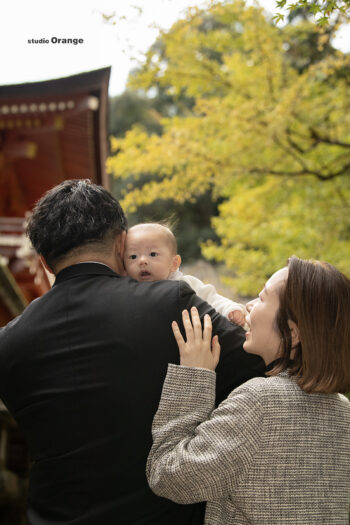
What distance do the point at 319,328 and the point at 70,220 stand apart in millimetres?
731

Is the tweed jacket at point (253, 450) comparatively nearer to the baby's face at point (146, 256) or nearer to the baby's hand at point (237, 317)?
the baby's hand at point (237, 317)

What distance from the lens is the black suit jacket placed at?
50.8 inches

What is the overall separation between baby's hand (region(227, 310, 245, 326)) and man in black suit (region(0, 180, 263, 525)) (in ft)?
0.65

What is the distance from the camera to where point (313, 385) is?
4.10 ft

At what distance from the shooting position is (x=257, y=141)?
511 cm

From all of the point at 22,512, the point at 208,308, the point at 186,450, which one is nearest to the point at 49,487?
the point at 186,450

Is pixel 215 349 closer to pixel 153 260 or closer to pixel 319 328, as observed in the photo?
pixel 319 328

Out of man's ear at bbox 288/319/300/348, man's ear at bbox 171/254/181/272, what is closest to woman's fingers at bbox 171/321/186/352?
man's ear at bbox 288/319/300/348

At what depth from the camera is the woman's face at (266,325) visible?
133 centimetres

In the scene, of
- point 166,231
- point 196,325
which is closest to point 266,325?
point 196,325

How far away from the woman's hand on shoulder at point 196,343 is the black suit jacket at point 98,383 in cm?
3

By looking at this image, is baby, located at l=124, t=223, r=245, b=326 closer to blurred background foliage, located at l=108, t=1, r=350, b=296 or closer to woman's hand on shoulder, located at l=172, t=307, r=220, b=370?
woman's hand on shoulder, located at l=172, t=307, r=220, b=370

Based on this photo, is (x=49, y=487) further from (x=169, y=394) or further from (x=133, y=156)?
(x=133, y=156)

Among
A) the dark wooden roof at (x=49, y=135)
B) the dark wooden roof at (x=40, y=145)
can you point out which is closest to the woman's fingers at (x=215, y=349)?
the dark wooden roof at (x=40, y=145)
